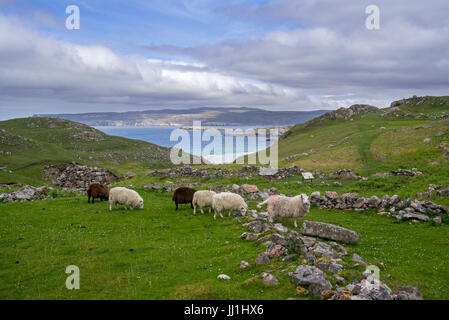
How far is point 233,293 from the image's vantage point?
8.95m

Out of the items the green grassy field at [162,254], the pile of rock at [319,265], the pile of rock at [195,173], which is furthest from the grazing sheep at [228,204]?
the pile of rock at [195,173]

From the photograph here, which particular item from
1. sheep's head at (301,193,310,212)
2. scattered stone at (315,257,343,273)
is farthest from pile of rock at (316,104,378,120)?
scattered stone at (315,257,343,273)

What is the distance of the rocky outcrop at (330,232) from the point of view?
1422 cm

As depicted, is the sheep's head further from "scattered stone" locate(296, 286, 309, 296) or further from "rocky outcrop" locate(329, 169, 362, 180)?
"rocky outcrop" locate(329, 169, 362, 180)

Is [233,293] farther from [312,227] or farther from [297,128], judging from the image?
[297,128]

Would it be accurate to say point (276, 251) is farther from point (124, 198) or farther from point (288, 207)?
point (124, 198)

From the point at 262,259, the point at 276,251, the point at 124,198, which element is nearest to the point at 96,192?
the point at 124,198

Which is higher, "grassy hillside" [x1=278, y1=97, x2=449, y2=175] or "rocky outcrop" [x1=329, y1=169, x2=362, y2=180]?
"grassy hillside" [x1=278, y1=97, x2=449, y2=175]

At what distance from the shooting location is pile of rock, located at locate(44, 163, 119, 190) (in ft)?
149

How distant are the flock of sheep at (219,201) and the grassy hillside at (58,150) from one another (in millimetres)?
25234

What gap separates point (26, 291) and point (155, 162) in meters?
66.3

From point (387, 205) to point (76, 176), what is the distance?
4501 cm

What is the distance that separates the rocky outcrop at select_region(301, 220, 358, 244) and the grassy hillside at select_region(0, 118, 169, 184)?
40.1m
